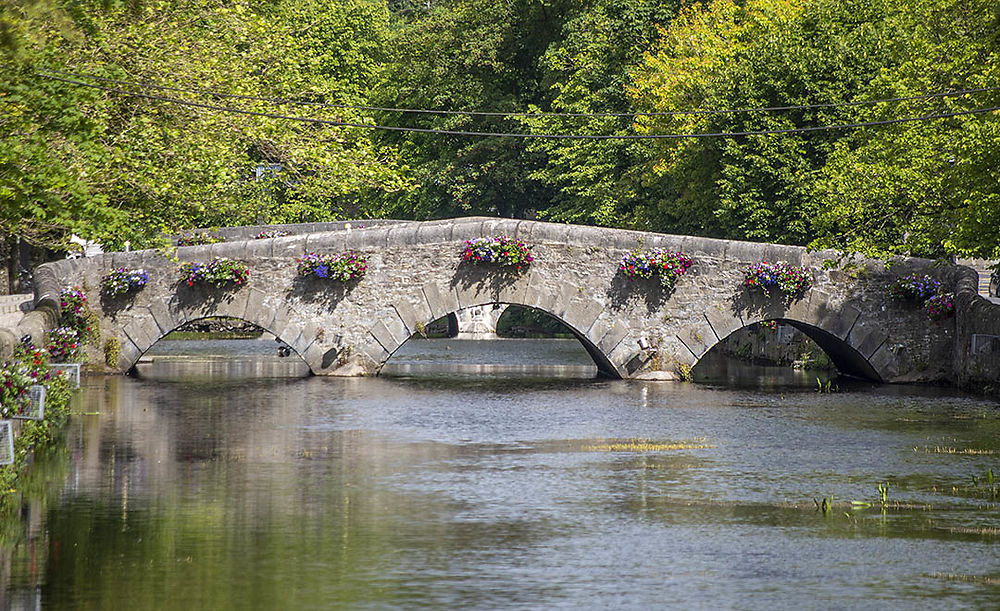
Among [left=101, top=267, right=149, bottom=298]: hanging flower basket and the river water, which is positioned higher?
[left=101, top=267, right=149, bottom=298]: hanging flower basket

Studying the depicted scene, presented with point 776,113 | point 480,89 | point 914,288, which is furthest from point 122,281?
point 480,89

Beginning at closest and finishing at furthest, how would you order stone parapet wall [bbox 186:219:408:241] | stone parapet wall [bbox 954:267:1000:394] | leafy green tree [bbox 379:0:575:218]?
stone parapet wall [bbox 954:267:1000:394], stone parapet wall [bbox 186:219:408:241], leafy green tree [bbox 379:0:575:218]

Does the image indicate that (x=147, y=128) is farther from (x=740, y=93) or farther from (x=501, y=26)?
(x=501, y=26)

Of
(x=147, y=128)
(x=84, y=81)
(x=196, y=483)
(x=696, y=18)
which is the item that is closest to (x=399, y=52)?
(x=696, y=18)

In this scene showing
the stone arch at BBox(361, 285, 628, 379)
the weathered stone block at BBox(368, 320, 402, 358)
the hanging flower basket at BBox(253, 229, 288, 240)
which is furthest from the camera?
the hanging flower basket at BBox(253, 229, 288, 240)

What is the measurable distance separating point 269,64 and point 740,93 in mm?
12678

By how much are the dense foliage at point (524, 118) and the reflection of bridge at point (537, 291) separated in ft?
4.17

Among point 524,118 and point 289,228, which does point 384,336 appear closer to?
point 289,228

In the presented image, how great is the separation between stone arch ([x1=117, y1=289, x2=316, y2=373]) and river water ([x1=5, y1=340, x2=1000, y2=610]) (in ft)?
12.2

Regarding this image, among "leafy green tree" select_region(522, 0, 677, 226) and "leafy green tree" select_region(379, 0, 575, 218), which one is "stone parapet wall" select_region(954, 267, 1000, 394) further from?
"leafy green tree" select_region(379, 0, 575, 218)

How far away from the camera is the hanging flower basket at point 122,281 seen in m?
27.8

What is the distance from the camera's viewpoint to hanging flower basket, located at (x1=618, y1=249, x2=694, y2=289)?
2786 centimetres

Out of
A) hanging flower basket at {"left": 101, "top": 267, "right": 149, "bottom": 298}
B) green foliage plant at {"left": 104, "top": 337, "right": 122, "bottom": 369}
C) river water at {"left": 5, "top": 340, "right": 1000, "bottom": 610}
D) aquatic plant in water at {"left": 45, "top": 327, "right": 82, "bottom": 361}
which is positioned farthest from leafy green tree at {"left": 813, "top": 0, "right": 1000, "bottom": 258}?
green foliage plant at {"left": 104, "top": 337, "right": 122, "bottom": 369}

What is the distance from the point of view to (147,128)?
23312mm
